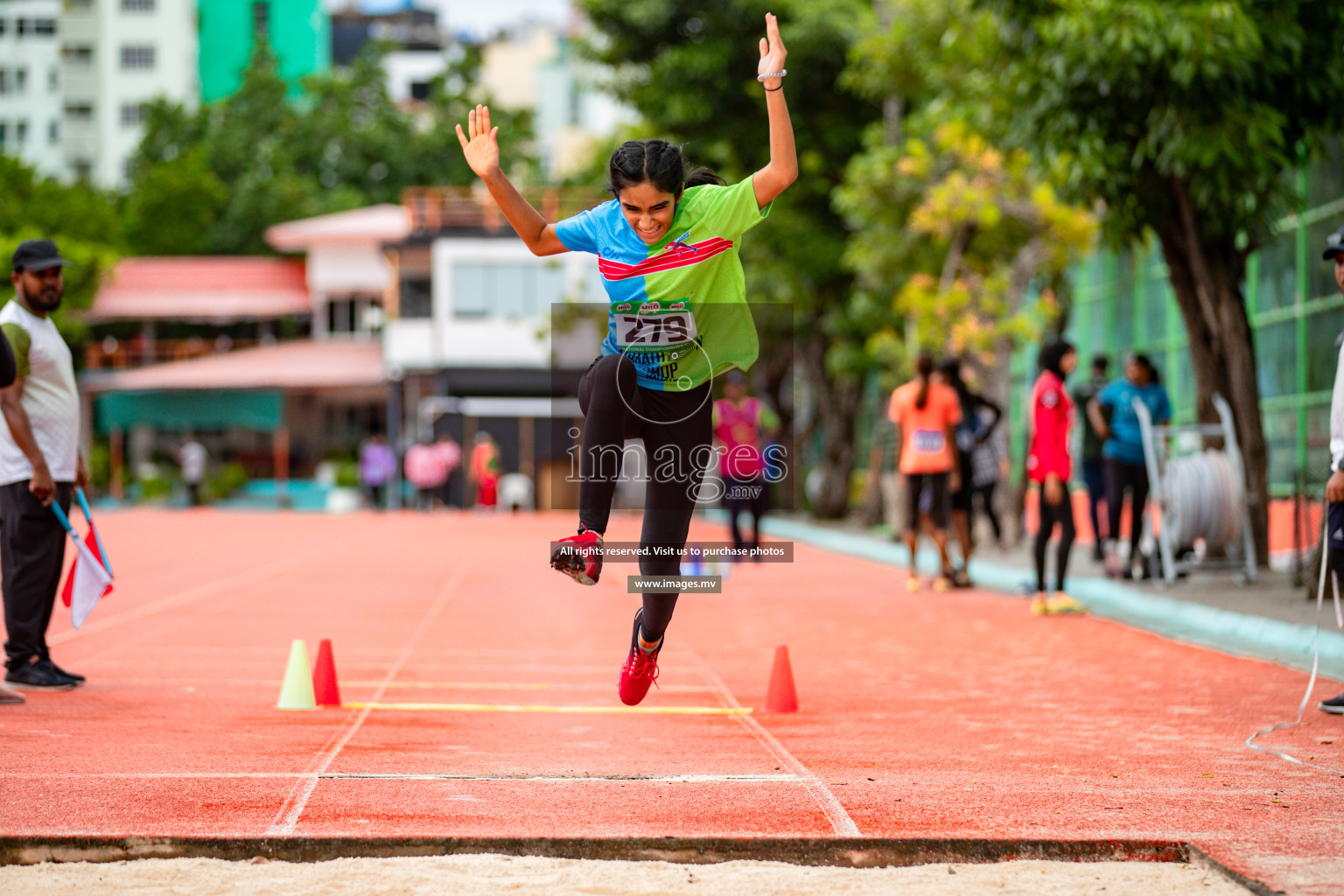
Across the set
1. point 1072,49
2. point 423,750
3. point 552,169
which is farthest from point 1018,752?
point 552,169

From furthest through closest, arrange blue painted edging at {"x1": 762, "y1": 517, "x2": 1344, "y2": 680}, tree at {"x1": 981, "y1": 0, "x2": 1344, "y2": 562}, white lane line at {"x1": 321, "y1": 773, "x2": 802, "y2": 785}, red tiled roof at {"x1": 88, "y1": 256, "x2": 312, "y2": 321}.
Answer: red tiled roof at {"x1": 88, "y1": 256, "x2": 312, "y2": 321} → tree at {"x1": 981, "y1": 0, "x2": 1344, "y2": 562} → blue painted edging at {"x1": 762, "y1": 517, "x2": 1344, "y2": 680} → white lane line at {"x1": 321, "y1": 773, "x2": 802, "y2": 785}

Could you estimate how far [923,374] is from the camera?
13141 millimetres

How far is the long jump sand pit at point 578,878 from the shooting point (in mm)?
3912

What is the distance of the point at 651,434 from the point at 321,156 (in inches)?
2318

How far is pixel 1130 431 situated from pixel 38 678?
381 inches

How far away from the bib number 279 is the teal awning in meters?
42.1

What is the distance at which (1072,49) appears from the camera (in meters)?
12.2

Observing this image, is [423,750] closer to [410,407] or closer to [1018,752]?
[1018,752]

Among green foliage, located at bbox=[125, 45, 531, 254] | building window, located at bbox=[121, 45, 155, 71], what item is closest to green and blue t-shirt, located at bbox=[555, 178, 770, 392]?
green foliage, located at bbox=[125, 45, 531, 254]

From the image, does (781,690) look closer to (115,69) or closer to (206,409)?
(206,409)

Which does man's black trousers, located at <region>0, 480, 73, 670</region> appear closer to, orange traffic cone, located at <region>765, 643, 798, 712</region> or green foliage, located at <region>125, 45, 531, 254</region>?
orange traffic cone, located at <region>765, 643, 798, 712</region>

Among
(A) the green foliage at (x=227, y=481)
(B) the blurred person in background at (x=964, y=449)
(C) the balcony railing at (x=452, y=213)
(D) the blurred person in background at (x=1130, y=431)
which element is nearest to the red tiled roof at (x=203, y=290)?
(C) the balcony railing at (x=452, y=213)

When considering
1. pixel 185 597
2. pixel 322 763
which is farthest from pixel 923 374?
pixel 322 763

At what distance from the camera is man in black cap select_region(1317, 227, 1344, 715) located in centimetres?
664
